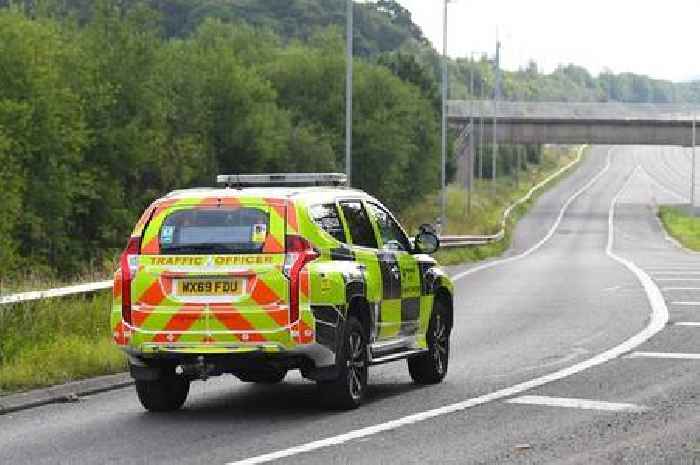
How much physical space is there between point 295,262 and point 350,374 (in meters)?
1.14

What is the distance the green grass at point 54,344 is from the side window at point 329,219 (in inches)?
124

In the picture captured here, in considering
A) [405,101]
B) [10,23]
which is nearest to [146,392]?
[10,23]

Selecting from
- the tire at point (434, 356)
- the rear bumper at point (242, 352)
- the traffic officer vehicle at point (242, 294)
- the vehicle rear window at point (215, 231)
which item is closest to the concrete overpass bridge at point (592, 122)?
the tire at point (434, 356)

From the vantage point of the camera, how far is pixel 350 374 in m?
12.9

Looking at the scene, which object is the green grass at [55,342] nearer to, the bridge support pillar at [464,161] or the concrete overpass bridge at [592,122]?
the bridge support pillar at [464,161]

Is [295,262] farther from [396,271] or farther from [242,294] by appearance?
[396,271]

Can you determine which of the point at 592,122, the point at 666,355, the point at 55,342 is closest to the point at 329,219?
the point at 55,342

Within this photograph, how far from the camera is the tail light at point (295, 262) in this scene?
12266 millimetres

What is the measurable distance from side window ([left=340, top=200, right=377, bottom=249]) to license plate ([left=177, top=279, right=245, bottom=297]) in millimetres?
1565

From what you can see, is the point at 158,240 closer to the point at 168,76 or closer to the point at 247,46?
the point at 168,76

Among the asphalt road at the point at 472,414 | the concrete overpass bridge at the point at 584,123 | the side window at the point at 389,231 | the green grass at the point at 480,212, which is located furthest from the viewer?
the concrete overpass bridge at the point at 584,123

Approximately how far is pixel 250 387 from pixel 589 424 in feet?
13.6

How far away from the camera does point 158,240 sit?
12.6 meters

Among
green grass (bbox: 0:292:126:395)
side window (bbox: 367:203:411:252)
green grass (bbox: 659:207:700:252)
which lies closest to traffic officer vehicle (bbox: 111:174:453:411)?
side window (bbox: 367:203:411:252)
